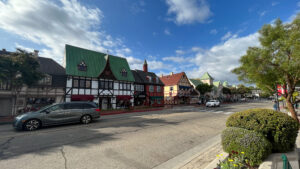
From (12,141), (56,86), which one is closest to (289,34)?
(12,141)

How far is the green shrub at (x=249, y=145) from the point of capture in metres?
3.38

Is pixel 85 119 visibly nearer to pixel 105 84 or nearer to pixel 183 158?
pixel 183 158

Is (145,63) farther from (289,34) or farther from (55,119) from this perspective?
(289,34)

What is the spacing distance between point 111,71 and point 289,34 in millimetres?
21835

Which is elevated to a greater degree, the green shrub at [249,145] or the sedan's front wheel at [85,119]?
the green shrub at [249,145]

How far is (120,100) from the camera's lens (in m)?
23.3

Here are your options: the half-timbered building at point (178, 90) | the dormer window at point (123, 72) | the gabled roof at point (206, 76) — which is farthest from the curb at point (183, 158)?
the gabled roof at point (206, 76)

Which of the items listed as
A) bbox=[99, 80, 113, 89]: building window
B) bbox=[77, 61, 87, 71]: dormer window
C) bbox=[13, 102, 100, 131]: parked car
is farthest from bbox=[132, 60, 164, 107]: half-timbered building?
bbox=[13, 102, 100, 131]: parked car

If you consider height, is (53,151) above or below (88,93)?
below

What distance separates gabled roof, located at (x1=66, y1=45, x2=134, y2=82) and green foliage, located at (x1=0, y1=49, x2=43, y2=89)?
521 centimetres

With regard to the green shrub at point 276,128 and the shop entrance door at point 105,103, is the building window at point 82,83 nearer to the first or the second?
the shop entrance door at point 105,103

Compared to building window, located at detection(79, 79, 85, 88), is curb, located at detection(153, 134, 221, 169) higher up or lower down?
lower down

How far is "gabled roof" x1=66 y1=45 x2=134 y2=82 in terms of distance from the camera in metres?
19.5

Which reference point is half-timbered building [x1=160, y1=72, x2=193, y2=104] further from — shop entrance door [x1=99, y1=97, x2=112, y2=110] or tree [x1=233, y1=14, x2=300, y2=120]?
tree [x1=233, y1=14, x2=300, y2=120]
